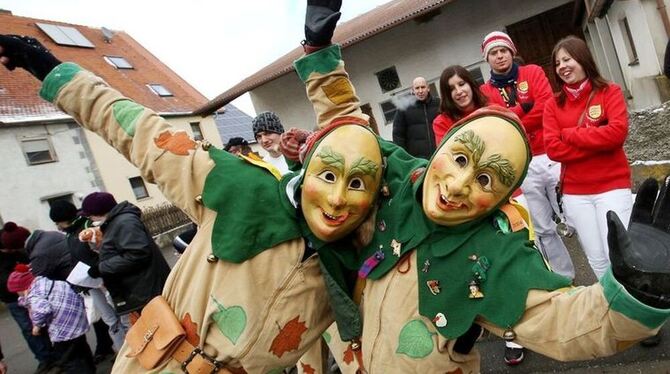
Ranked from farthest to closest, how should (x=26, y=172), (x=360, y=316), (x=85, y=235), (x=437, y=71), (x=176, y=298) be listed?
(x=26, y=172)
(x=437, y=71)
(x=85, y=235)
(x=176, y=298)
(x=360, y=316)

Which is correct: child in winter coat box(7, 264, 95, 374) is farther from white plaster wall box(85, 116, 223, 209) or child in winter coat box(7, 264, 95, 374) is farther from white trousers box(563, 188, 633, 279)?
white plaster wall box(85, 116, 223, 209)

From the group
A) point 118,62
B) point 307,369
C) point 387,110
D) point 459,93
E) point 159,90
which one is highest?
point 118,62

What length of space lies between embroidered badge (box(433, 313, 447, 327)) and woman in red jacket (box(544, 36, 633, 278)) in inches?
59.5

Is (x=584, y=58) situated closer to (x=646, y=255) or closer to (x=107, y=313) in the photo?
(x=646, y=255)

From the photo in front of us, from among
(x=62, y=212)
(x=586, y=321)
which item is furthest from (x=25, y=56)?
(x=62, y=212)

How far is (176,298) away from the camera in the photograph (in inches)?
67.1

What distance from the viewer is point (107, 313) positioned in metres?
4.20

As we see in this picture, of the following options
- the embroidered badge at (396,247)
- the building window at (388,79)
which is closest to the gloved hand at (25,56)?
the embroidered badge at (396,247)

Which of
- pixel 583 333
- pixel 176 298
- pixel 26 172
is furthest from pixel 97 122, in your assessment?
pixel 26 172

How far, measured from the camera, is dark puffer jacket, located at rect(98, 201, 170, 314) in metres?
3.20

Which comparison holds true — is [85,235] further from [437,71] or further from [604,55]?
[604,55]

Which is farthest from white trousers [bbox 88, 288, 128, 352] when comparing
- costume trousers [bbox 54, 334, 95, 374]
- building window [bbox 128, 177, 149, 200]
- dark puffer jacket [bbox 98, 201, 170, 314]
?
building window [bbox 128, 177, 149, 200]

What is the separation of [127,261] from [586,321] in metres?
2.92

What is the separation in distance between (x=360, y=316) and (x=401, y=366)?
23cm
